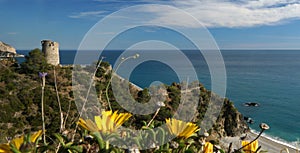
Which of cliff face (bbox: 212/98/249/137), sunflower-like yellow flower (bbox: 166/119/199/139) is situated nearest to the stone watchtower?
cliff face (bbox: 212/98/249/137)

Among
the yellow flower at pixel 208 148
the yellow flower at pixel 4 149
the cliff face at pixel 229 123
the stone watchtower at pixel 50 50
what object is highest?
the stone watchtower at pixel 50 50

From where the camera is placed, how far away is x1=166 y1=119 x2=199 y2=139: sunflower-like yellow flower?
34.5 inches

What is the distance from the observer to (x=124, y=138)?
80 centimetres

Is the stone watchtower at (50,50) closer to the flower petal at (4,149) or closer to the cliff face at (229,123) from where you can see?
the cliff face at (229,123)

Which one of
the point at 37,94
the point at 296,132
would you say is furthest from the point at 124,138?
the point at 296,132

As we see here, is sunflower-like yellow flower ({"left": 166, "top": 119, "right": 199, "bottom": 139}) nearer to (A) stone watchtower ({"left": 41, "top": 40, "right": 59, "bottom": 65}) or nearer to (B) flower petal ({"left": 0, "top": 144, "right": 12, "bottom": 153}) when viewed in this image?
(B) flower petal ({"left": 0, "top": 144, "right": 12, "bottom": 153})

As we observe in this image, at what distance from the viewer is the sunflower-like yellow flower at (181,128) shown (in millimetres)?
875

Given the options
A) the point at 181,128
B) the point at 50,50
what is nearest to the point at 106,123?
the point at 181,128

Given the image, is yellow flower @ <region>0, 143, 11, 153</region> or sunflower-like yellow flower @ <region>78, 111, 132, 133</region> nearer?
yellow flower @ <region>0, 143, 11, 153</region>

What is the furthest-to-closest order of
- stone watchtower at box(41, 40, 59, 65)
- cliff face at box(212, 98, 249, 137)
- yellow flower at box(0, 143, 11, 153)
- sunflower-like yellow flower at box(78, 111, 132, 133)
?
cliff face at box(212, 98, 249, 137), stone watchtower at box(41, 40, 59, 65), sunflower-like yellow flower at box(78, 111, 132, 133), yellow flower at box(0, 143, 11, 153)

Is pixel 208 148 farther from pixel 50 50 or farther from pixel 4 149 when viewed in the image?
pixel 50 50

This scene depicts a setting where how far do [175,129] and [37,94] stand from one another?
23.7 m

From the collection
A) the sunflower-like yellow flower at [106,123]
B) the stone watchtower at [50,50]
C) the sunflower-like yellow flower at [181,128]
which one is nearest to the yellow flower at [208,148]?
the sunflower-like yellow flower at [181,128]

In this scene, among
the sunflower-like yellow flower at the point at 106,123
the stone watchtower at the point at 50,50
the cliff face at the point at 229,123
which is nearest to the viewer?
the sunflower-like yellow flower at the point at 106,123
